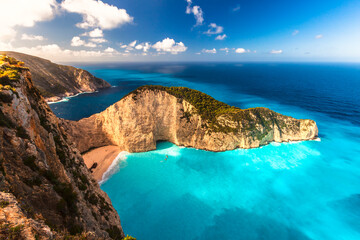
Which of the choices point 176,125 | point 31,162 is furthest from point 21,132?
point 176,125

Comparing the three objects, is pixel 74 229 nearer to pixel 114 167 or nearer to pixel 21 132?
pixel 21 132

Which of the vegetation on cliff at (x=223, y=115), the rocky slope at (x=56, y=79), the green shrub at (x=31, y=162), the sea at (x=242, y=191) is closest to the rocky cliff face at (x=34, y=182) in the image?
the green shrub at (x=31, y=162)

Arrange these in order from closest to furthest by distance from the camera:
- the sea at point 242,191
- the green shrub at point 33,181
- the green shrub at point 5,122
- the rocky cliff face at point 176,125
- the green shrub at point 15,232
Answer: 1. the green shrub at point 15,232
2. the green shrub at point 33,181
3. the green shrub at point 5,122
4. the sea at point 242,191
5. the rocky cliff face at point 176,125

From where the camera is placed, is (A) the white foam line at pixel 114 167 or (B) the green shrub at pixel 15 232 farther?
(A) the white foam line at pixel 114 167

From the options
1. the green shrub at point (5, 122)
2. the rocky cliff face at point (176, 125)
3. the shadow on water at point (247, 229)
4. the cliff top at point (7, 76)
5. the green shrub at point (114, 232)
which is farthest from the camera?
the rocky cliff face at point (176, 125)

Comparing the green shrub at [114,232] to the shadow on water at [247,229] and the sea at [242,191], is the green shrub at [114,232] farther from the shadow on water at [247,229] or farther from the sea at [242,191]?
the shadow on water at [247,229]

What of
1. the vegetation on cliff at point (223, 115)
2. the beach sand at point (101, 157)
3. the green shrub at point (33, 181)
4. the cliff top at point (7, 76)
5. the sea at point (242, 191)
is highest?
the cliff top at point (7, 76)
